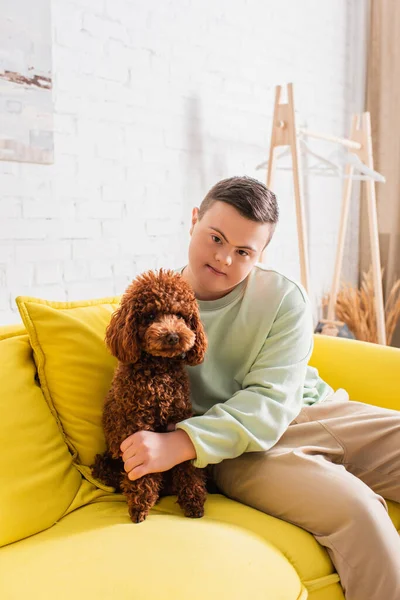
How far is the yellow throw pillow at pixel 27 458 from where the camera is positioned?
1244 mm

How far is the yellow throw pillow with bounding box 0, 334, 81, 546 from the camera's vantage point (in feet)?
4.08

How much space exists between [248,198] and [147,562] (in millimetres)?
821

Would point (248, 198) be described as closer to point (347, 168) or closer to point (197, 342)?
point (197, 342)

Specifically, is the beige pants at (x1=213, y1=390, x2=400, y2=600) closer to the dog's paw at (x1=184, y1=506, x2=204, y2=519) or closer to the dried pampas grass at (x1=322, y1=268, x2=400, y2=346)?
the dog's paw at (x1=184, y1=506, x2=204, y2=519)

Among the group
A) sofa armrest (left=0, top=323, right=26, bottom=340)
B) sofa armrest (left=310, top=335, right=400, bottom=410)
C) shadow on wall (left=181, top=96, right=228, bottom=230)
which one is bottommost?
sofa armrest (left=310, top=335, right=400, bottom=410)

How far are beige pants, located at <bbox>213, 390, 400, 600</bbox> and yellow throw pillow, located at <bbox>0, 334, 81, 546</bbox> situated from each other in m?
0.38

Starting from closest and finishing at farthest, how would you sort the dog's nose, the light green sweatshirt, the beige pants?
the dog's nose < the beige pants < the light green sweatshirt

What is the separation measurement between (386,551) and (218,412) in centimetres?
43

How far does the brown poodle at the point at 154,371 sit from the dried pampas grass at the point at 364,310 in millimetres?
2078

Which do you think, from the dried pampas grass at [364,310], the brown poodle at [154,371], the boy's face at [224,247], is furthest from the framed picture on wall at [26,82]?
the dried pampas grass at [364,310]

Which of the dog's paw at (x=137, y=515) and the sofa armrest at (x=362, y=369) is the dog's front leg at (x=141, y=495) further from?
the sofa armrest at (x=362, y=369)

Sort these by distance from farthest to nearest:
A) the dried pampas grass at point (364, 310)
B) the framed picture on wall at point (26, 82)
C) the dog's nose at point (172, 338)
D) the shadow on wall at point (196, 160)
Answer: the dried pampas grass at point (364, 310) < the shadow on wall at point (196, 160) < the framed picture on wall at point (26, 82) < the dog's nose at point (172, 338)

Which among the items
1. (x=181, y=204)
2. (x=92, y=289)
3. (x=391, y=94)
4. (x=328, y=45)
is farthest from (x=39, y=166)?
(x=391, y=94)

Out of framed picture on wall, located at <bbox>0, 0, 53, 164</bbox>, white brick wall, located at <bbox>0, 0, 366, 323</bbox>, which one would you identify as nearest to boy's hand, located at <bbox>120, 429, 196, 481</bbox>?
white brick wall, located at <bbox>0, 0, 366, 323</bbox>
